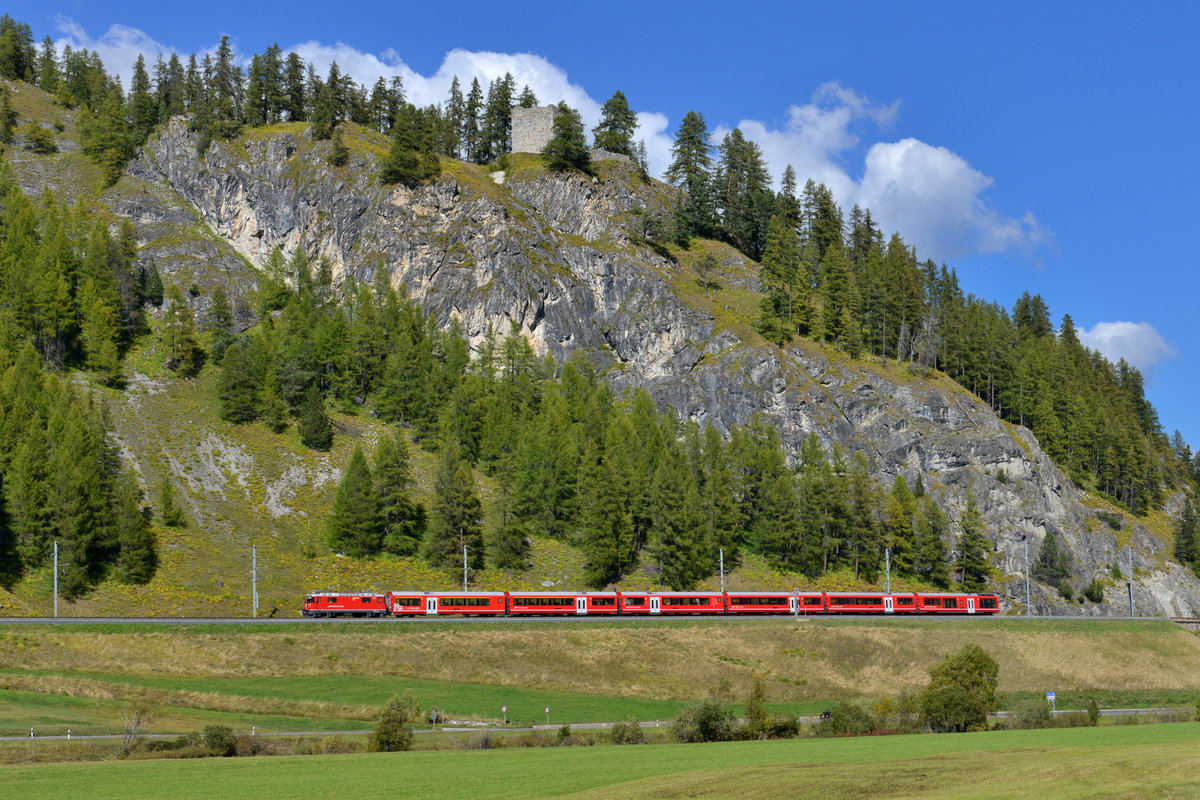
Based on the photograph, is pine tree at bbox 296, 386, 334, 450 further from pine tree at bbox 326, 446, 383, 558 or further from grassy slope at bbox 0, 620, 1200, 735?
grassy slope at bbox 0, 620, 1200, 735

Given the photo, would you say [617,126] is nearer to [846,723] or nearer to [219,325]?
[219,325]

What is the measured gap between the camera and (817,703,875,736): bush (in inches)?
1820

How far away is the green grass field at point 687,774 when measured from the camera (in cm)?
2488

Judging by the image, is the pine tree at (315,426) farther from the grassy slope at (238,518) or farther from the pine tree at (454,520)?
the pine tree at (454,520)

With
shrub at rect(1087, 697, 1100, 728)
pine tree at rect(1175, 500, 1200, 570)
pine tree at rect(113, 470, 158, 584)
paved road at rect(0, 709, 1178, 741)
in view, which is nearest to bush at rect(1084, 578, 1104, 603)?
pine tree at rect(1175, 500, 1200, 570)

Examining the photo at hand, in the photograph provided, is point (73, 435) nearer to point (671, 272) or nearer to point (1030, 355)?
point (671, 272)

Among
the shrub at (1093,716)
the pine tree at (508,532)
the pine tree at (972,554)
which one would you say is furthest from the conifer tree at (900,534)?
the shrub at (1093,716)

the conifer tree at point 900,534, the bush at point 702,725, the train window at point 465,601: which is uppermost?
the conifer tree at point 900,534

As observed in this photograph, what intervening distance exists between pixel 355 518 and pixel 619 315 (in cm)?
5378

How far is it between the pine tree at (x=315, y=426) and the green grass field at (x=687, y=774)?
217 feet

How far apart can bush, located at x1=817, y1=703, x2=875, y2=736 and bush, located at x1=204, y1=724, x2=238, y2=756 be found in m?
28.3

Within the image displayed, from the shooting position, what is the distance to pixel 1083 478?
130750 millimetres

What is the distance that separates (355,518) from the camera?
8581cm

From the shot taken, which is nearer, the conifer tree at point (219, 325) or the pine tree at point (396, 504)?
the pine tree at point (396, 504)
